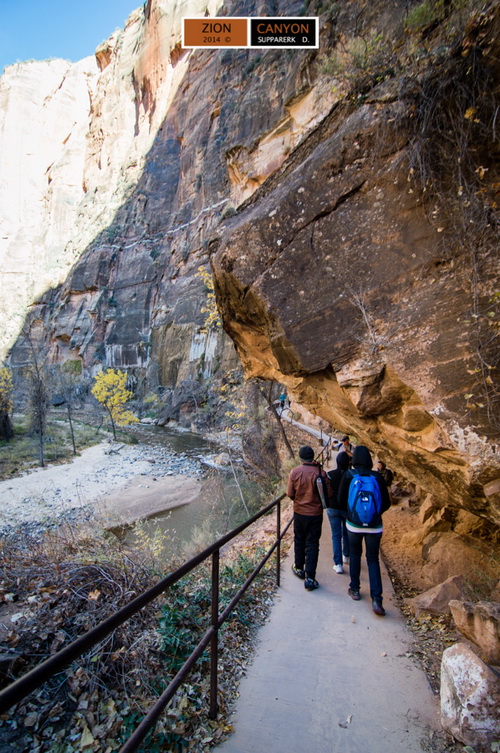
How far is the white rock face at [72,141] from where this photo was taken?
198ft

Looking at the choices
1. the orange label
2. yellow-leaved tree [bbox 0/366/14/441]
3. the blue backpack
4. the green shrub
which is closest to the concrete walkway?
the blue backpack

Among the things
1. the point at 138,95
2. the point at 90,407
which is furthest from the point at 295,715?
the point at 138,95

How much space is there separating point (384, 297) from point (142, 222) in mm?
59800

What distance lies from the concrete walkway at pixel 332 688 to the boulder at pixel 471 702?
0.76ft

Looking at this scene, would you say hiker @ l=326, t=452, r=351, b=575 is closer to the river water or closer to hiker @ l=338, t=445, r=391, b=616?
hiker @ l=338, t=445, r=391, b=616

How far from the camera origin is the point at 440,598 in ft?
11.6

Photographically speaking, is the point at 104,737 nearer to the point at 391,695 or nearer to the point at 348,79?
the point at 391,695

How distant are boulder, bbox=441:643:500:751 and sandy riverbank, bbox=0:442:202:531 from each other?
12740 mm

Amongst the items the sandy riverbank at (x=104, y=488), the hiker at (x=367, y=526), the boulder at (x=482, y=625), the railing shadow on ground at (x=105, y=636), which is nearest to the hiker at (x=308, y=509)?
the hiker at (x=367, y=526)

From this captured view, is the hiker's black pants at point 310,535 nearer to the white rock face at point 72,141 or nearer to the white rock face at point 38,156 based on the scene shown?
the white rock face at point 72,141

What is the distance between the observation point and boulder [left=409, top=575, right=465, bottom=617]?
3.48 meters

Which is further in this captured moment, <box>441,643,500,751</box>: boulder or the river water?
the river water

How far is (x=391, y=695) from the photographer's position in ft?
8.22

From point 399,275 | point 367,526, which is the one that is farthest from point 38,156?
point 367,526
